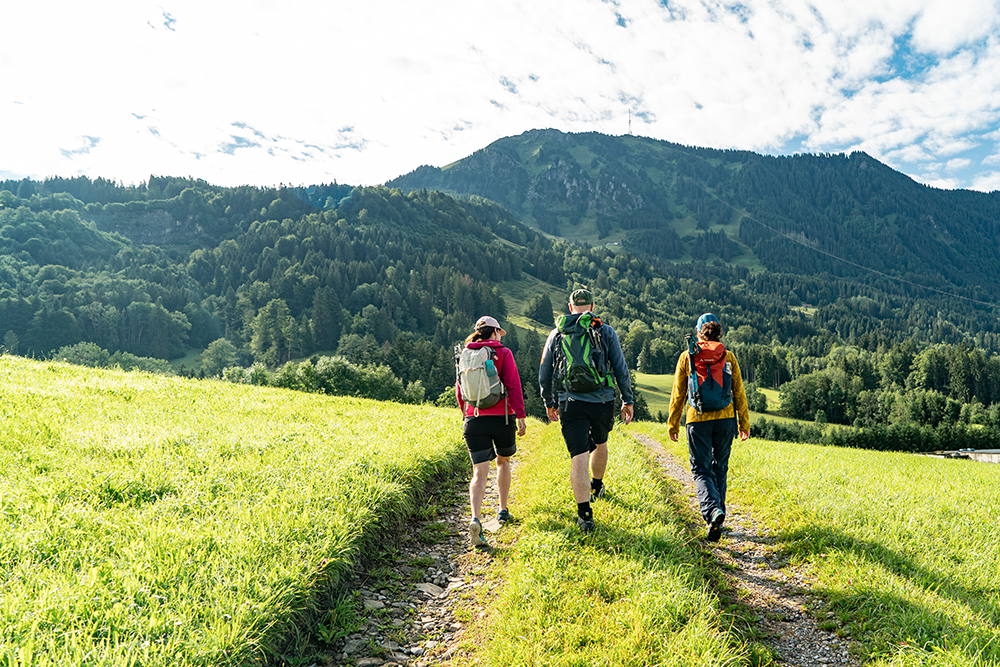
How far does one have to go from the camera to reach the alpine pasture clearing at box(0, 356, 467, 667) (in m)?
3.95

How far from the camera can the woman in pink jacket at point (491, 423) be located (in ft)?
24.9

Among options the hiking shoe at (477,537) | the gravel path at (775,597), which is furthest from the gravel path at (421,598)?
the gravel path at (775,597)

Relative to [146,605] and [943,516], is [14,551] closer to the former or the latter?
[146,605]

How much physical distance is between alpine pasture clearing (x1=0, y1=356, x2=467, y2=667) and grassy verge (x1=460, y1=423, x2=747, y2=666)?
2110 mm

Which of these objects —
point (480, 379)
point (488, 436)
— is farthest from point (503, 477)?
point (480, 379)

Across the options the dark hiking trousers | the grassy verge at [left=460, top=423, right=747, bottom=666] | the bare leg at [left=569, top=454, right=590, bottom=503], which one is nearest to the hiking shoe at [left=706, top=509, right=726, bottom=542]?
the dark hiking trousers

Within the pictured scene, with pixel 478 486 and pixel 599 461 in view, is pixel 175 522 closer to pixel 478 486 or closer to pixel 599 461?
pixel 478 486

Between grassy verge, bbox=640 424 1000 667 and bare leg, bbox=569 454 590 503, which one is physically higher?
bare leg, bbox=569 454 590 503

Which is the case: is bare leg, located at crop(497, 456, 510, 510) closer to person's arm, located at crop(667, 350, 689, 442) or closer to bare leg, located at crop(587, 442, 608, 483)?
bare leg, located at crop(587, 442, 608, 483)

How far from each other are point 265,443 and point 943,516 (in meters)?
12.6

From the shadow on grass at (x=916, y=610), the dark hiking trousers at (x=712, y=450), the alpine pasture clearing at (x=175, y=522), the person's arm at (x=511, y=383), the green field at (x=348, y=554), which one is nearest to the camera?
the alpine pasture clearing at (x=175, y=522)

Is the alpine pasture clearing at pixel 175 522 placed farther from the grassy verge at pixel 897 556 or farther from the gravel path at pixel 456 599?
the grassy verge at pixel 897 556

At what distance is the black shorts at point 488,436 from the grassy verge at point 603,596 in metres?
1.26

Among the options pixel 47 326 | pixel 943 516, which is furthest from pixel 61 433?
pixel 47 326
